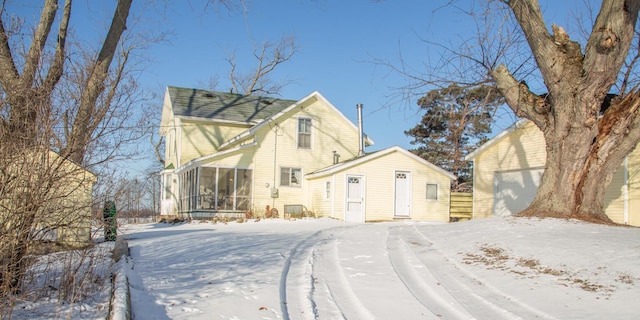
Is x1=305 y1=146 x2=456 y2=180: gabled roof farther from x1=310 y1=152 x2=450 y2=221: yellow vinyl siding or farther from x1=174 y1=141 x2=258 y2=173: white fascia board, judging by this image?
x1=174 y1=141 x2=258 y2=173: white fascia board

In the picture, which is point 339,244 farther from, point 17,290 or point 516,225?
point 17,290

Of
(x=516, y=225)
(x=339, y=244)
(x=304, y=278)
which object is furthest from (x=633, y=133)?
(x=304, y=278)

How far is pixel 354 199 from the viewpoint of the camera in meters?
21.5

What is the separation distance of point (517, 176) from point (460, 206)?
16.0 feet

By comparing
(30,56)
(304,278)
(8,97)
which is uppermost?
(30,56)

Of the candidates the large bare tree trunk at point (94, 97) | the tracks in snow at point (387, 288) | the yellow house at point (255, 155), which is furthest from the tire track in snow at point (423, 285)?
the yellow house at point (255, 155)

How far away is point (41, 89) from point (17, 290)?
7.09 ft

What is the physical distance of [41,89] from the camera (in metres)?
5.43

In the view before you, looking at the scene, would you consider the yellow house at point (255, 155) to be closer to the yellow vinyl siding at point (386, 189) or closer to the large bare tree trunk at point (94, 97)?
the yellow vinyl siding at point (386, 189)

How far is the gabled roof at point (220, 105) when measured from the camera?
24734mm

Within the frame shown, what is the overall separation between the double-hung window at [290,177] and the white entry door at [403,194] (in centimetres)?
466

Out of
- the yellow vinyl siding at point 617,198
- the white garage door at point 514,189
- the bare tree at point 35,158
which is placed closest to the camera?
the bare tree at point 35,158

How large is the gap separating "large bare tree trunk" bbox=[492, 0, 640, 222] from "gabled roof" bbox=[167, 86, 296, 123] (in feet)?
55.6

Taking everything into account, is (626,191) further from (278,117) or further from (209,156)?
(209,156)
